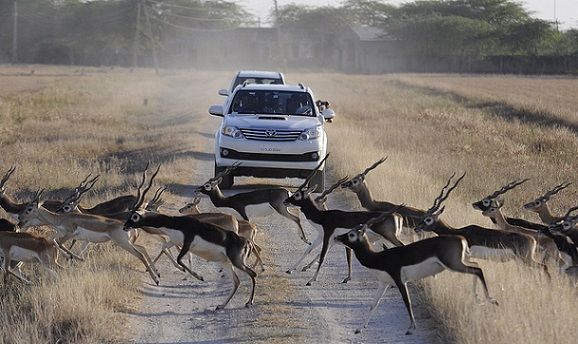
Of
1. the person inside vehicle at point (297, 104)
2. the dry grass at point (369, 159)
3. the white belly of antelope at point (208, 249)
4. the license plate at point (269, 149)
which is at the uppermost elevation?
the person inside vehicle at point (297, 104)

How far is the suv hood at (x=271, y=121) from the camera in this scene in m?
15.9

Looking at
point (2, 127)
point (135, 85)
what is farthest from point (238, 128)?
point (135, 85)

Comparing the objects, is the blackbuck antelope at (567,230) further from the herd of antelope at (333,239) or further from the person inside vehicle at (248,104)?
the person inside vehicle at (248,104)

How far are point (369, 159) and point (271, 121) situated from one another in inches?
124

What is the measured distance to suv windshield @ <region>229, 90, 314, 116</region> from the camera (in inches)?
675

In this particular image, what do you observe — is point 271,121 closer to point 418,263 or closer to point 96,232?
point 96,232

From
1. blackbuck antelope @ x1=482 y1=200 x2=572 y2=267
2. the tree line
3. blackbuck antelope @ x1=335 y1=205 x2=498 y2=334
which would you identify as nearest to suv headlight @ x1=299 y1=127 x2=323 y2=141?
blackbuck antelope @ x1=482 y1=200 x2=572 y2=267

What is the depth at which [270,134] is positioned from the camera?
15797 millimetres

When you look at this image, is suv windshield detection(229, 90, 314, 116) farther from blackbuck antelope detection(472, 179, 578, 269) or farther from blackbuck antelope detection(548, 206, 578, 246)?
blackbuck antelope detection(548, 206, 578, 246)

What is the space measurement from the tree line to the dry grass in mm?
41830

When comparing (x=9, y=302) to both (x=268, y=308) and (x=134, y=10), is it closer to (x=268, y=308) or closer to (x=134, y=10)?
(x=268, y=308)

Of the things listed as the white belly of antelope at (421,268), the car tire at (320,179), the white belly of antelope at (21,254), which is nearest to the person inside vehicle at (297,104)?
the car tire at (320,179)

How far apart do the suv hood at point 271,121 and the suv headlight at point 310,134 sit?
0.30 ft

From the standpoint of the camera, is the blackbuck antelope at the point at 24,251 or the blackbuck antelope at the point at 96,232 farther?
the blackbuck antelope at the point at 96,232
